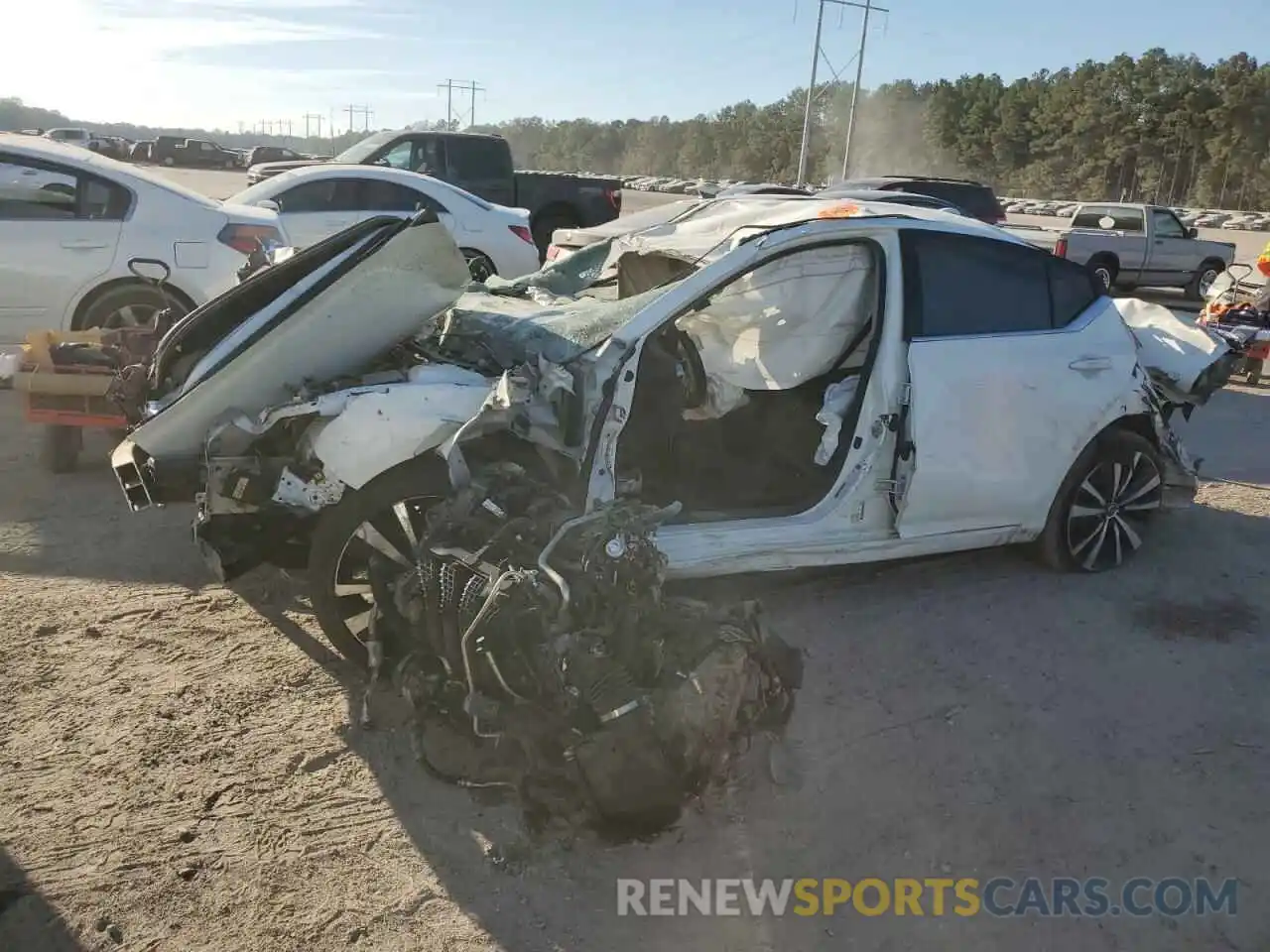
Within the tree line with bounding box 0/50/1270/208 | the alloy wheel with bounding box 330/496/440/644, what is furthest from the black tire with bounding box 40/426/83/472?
the tree line with bounding box 0/50/1270/208

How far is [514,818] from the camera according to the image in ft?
10.2

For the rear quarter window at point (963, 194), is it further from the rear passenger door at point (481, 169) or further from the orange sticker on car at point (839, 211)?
the orange sticker on car at point (839, 211)

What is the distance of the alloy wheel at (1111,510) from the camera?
5004 millimetres

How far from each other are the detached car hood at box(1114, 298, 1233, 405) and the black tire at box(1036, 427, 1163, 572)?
601 mm

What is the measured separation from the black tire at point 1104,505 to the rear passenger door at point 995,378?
0.14m

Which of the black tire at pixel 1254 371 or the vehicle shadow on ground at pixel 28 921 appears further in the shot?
the black tire at pixel 1254 371

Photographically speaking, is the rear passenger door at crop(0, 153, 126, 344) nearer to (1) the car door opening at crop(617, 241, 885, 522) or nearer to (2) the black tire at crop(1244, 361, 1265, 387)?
(1) the car door opening at crop(617, 241, 885, 522)

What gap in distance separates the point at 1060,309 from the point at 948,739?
2.32m

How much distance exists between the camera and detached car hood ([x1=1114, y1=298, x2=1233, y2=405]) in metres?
5.56

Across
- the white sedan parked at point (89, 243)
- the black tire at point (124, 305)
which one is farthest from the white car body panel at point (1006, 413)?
the black tire at point (124, 305)

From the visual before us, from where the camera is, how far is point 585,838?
302 centimetres

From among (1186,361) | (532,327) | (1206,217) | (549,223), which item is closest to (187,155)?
(549,223)

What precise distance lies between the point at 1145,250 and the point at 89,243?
17.0 m

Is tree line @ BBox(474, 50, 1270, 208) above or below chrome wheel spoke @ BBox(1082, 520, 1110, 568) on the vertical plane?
above
